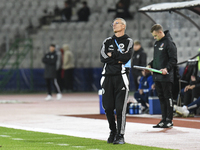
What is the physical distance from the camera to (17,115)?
13547 mm

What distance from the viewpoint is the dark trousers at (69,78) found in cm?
2544

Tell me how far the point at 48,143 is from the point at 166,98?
310cm

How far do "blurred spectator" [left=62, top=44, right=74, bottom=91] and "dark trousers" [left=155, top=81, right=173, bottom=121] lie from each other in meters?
14.7

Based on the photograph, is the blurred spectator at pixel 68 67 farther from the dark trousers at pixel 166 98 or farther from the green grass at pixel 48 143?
the green grass at pixel 48 143

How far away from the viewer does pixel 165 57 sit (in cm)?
1044

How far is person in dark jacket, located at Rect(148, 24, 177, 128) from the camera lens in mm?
10312

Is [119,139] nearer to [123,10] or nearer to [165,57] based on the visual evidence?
[165,57]

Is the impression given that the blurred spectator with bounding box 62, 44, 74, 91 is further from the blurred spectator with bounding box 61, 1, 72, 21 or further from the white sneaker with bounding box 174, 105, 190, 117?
the white sneaker with bounding box 174, 105, 190, 117

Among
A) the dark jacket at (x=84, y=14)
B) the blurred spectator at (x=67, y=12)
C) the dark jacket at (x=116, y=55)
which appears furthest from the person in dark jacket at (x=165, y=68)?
the blurred spectator at (x=67, y=12)

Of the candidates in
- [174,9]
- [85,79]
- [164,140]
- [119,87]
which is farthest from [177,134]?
[85,79]

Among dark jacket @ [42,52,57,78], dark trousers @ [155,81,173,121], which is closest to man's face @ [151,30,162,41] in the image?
dark trousers @ [155,81,173,121]

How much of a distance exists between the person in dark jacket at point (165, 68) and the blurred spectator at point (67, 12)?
17150 millimetres

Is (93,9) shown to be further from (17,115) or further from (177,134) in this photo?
(177,134)

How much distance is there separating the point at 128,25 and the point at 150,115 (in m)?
13.5
